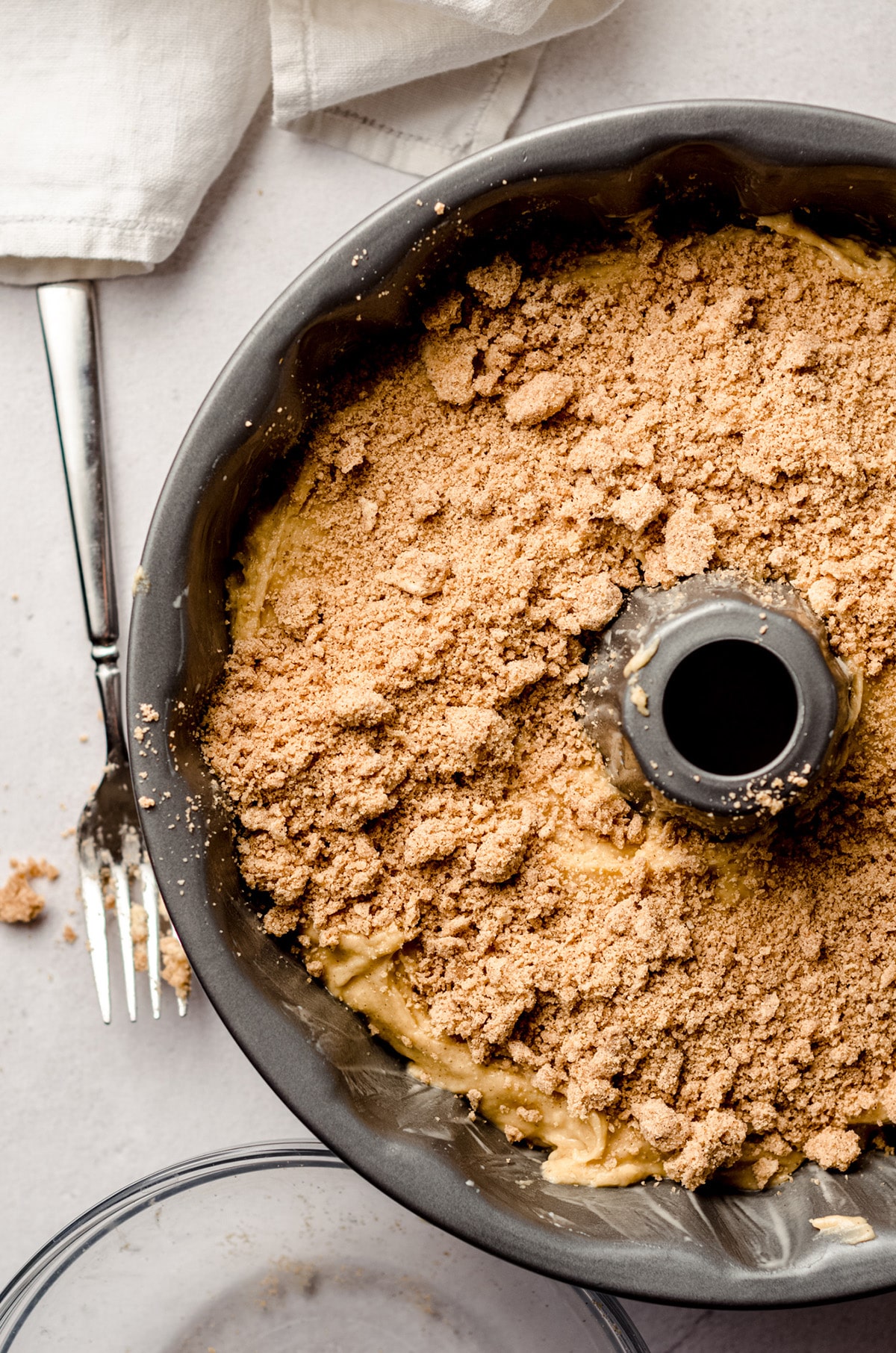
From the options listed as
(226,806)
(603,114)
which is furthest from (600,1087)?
(603,114)

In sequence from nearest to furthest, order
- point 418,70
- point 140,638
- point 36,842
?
1. point 140,638
2. point 418,70
3. point 36,842

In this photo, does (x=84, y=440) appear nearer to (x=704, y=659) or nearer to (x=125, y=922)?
(x=125, y=922)

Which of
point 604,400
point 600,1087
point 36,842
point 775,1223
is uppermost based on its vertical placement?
point 604,400

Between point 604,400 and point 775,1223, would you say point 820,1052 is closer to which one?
point 775,1223

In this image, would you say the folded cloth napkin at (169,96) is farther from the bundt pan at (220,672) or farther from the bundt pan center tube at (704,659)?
the bundt pan center tube at (704,659)

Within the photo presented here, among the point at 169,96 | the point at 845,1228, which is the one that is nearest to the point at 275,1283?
the point at 845,1228

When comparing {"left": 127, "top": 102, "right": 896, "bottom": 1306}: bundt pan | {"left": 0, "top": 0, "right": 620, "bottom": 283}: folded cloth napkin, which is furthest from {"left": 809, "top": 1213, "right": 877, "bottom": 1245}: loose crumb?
{"left": 0, "top": 0, "right": 620, "bottom": 283}: folded cloth napkin
